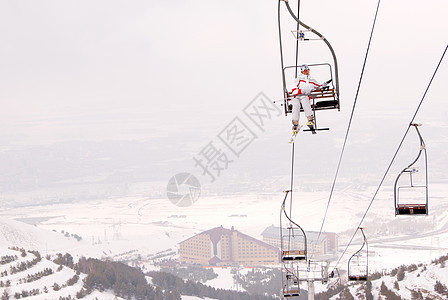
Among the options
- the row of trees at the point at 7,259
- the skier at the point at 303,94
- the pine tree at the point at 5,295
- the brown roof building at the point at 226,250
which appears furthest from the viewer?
the brown roof building at the point at 226,250

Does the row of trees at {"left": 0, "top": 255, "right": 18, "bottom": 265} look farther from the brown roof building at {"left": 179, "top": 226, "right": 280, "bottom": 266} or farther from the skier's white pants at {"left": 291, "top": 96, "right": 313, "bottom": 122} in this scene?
the skier's white pants at {"left": 291, "top": 96, "right": 313, "bottom": 122}

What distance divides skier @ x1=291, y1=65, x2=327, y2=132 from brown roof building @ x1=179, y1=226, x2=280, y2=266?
72200 millimetres

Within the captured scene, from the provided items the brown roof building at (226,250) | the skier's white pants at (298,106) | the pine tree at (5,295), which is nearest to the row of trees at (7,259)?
the pine tree at (5,295)

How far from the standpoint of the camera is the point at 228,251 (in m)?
86.9

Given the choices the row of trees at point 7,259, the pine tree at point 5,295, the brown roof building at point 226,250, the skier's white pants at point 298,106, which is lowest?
the brown roof building at point 226,250

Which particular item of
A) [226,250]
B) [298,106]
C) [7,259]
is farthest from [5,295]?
[226,250]

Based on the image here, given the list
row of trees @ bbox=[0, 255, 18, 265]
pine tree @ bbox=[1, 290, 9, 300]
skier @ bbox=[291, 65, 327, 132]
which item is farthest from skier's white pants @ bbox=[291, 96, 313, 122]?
row of trees @ bbox=[0, 255, 18, 265]

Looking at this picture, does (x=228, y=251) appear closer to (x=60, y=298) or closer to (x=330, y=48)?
(x=60, y=298)

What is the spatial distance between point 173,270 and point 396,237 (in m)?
42.8

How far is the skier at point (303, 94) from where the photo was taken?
962 cm

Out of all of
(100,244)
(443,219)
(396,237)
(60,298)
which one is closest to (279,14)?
(60,298)

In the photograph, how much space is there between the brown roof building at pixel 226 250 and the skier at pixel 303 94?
72.2m

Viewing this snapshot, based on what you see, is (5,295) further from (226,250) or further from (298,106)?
(226,250)

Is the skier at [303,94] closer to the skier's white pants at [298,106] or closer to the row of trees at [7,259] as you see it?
the skier's white pants at [298,106]
